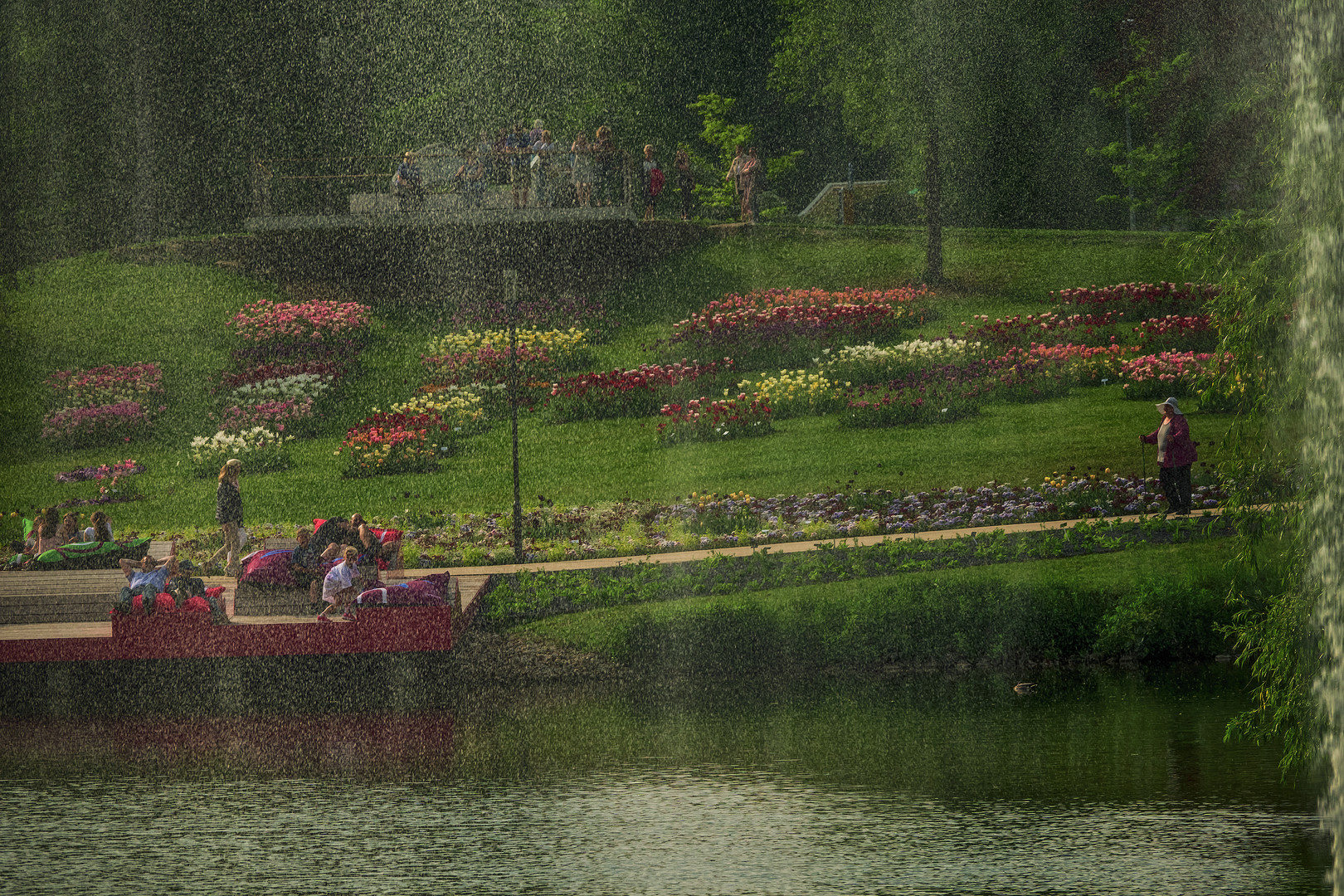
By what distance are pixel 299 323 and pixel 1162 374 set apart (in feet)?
54.4

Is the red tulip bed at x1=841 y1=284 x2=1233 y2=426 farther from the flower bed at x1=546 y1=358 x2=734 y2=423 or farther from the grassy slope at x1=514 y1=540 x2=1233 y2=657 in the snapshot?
the grassy slope at x1=514 y1=540 x2=1233 y2=657

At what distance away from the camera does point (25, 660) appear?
58.7ft

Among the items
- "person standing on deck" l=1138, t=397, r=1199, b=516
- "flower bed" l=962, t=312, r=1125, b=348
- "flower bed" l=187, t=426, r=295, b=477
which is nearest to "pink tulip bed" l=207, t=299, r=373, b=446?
"flower bed" l=187, t=426, r=295, b=477

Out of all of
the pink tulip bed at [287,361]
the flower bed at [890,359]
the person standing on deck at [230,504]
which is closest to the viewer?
the person standing on deck at [230,504]

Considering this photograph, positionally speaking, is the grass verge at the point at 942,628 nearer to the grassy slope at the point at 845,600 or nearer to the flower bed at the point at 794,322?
the grassy slope at the point at 845,600

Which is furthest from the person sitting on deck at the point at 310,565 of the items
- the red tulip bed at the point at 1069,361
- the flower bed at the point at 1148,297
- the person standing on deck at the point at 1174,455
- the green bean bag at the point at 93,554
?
the flower bed at the point at 1148,297

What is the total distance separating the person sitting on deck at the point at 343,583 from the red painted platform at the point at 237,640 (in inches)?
11.6

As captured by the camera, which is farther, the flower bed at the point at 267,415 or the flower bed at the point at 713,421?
the flower bed at the point at 267,415

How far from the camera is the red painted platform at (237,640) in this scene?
17.8m

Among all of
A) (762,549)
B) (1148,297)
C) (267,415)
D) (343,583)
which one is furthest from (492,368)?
(343,583)

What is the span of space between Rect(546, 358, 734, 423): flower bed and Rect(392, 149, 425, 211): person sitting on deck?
7243 millimetres

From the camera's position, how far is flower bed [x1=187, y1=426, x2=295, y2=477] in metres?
28.8

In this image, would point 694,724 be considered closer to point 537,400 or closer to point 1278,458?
point 1278,458

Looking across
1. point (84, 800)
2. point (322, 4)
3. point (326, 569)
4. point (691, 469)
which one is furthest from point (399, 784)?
point (322, 4)
